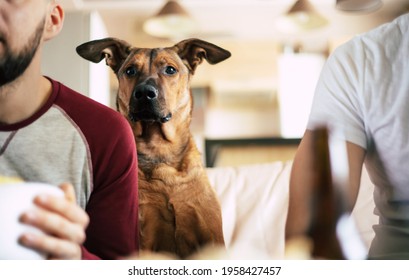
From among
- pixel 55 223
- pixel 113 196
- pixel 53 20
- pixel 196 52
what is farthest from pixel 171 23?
pixel 55 223

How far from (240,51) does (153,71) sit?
17cm

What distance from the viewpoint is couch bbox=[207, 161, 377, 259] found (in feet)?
3.16

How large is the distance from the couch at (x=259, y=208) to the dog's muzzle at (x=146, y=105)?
0.14 m

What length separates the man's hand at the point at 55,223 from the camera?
28.0 inches

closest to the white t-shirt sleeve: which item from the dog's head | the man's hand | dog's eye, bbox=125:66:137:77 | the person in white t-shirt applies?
the person in white t-shirt

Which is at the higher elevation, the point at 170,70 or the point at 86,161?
the point at 170,70

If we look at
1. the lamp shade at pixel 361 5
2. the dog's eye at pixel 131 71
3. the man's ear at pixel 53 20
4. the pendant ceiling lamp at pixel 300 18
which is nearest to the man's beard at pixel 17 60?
the man's ear at pixel 53 20

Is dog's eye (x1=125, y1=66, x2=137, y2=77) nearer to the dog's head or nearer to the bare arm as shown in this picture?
the dog's head

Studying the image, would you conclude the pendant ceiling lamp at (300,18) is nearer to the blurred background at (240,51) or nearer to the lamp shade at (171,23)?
the blurred background at (240,51)

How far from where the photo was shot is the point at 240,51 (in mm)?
1025

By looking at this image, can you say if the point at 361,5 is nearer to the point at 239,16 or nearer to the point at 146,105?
the point at 239,16
